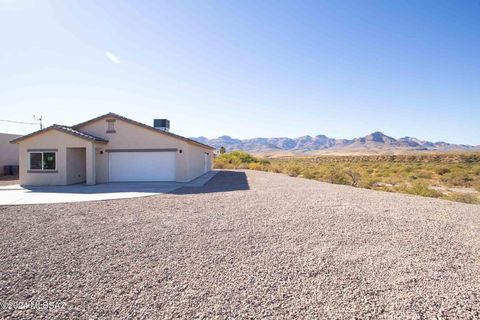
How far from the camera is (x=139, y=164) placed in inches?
703

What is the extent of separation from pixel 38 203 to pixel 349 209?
456 inches

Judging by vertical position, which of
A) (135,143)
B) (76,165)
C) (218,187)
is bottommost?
(218,187)

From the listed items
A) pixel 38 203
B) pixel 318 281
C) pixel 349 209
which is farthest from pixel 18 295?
pixel 349 209

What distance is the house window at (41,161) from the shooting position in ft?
53.3

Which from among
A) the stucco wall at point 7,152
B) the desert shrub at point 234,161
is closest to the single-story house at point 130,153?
the stucco wall at point 7,152

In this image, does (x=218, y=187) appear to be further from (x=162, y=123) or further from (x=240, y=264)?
(x=240, y=264)

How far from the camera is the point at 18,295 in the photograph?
3754 millimetres

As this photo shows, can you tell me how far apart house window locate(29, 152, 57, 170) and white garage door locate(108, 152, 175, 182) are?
3.15m

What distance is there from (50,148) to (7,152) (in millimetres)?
13438

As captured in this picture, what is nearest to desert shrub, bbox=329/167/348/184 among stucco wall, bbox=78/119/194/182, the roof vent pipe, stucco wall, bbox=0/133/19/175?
stucco wall, bbox=78/119/194/182
